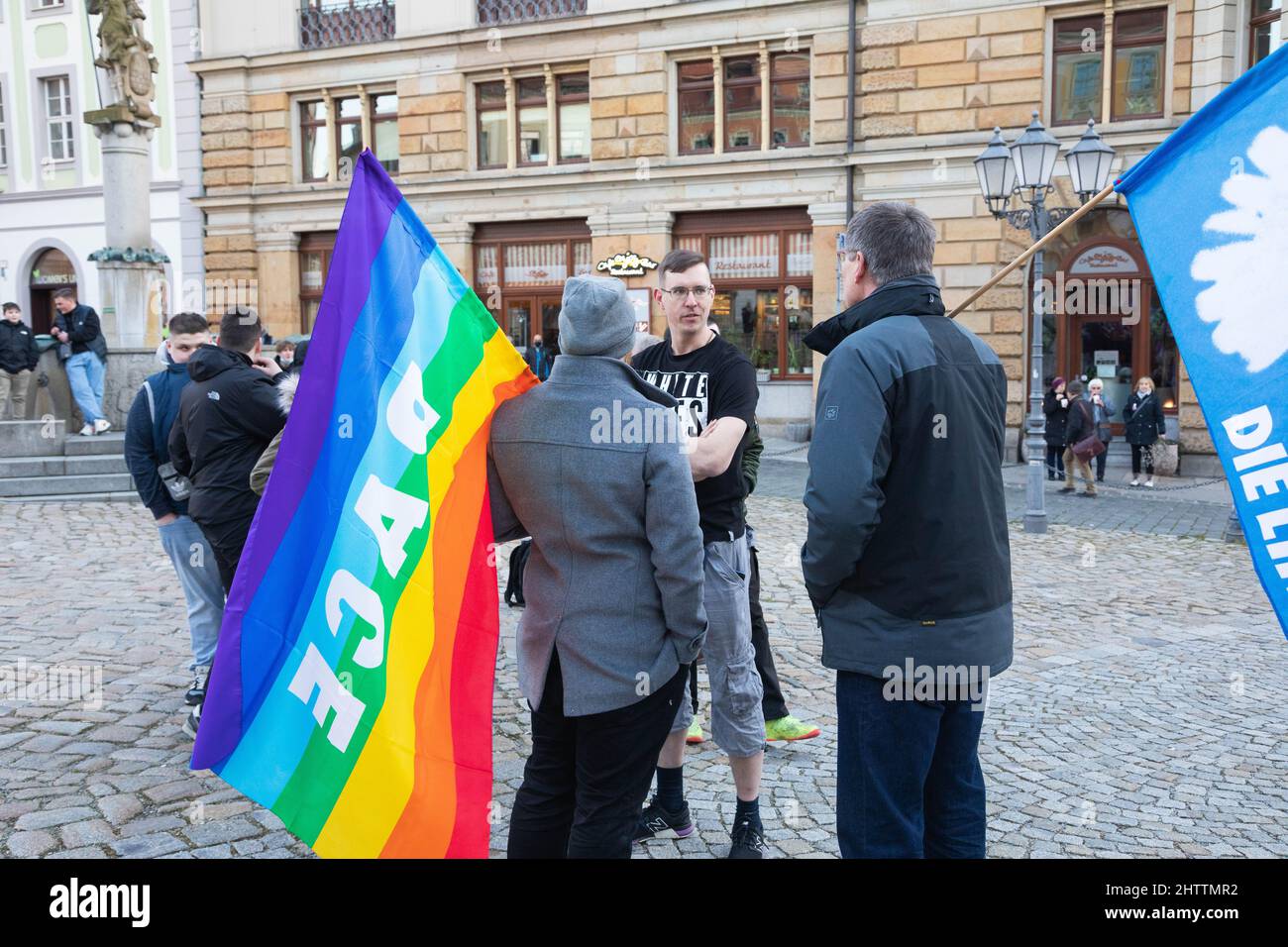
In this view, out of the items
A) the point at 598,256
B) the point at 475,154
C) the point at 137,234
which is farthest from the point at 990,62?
the point at 137,234

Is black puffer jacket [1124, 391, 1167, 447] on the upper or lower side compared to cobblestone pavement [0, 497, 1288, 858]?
upper

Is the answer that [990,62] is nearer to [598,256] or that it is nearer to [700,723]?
[598,256]

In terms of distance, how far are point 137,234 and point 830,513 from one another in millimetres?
14162

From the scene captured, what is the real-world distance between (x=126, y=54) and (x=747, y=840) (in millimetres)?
13838

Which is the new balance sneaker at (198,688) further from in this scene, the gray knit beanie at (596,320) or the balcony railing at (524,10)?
the balcony railing at (524,10)

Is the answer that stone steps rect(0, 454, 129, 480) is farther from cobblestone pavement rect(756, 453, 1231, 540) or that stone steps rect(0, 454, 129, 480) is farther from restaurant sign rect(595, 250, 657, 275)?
restaurant sign rect(595, 250, 657, 275)

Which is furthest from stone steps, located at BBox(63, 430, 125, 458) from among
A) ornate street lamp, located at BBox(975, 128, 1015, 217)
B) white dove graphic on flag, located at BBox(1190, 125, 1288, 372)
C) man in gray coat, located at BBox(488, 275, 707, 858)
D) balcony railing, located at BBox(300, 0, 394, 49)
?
balcony railing, located at BBox(300, 0, 394, 49)

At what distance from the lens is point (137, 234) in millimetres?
14742

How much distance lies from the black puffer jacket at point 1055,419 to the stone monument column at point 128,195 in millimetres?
12696

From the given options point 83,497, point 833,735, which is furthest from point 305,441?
point 83,497

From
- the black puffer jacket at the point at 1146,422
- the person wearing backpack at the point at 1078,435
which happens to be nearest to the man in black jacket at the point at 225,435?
the person wearing backpack at the point at 1078,435

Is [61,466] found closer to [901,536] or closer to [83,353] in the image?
[83,353]

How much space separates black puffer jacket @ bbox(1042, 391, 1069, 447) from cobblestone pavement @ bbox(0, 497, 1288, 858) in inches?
282

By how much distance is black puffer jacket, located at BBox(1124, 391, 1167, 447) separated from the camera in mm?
17125
